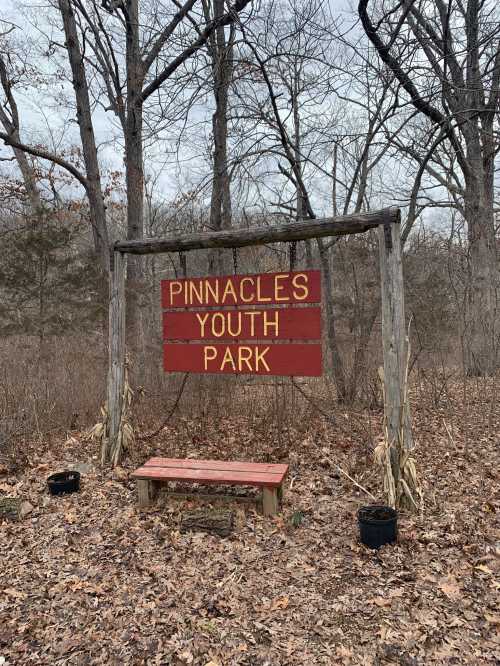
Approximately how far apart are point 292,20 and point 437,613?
7.26m

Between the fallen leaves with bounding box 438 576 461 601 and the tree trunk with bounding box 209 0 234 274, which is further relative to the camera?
the tree trunk with bounding box 209 0 234 274

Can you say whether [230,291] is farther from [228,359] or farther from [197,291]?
[228,359]

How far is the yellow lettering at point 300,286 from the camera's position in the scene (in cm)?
483

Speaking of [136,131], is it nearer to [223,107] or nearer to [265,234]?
[223,107]

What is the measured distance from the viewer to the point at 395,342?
4402 mm

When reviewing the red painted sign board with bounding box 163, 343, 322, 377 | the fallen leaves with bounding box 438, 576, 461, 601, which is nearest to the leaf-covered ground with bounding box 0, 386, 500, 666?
the fallen leaves with bounding box 438, 576, 461, 601

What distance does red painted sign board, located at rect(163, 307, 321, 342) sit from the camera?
4906 mm

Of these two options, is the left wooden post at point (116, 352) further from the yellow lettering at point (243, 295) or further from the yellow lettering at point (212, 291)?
the yellow lettering at point (243, 295)

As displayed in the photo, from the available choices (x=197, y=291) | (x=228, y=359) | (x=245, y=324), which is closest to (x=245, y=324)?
(x=245, y=324)

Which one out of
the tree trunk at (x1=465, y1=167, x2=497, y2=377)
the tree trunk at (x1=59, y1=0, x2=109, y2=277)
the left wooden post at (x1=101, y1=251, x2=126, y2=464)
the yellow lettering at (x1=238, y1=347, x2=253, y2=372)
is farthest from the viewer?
the tree trunk at (x1=59, y1=0, x2=109, y2=277)

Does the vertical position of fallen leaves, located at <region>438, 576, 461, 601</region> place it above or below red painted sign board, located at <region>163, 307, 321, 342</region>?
below

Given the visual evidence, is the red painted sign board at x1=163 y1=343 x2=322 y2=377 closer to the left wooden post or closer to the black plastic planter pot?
the left wooden post

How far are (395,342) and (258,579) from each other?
2.31 meters

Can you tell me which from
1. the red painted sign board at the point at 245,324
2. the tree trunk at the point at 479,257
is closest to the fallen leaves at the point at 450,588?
the red painted sign board at the point at 245,324
